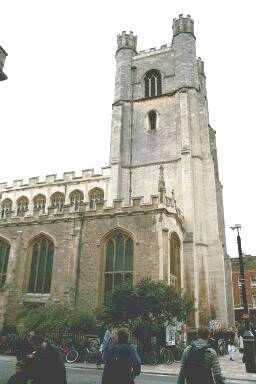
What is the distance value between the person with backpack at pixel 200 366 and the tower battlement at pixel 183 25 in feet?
114

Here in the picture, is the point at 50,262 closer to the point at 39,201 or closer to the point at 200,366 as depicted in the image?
the point at 39,201

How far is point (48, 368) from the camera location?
473 cm

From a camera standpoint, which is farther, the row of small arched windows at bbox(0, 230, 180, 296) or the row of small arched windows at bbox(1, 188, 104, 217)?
the row of small arched windows at bbox(1, 188, 104, 217)

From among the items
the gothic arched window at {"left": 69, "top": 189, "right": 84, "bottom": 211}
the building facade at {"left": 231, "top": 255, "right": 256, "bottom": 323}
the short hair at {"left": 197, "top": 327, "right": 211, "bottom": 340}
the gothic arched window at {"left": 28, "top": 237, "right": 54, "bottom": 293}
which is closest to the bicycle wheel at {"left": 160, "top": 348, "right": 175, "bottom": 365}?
the gothic arched window at {"left": 28, "top": 237, "right": 54, "bottom": 293}

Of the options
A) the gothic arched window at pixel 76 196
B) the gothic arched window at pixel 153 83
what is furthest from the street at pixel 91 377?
the gothic arched window at pixel 153 83

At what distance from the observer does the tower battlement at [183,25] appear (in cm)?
3503

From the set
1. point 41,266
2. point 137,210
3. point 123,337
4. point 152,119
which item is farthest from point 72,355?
point 152,119

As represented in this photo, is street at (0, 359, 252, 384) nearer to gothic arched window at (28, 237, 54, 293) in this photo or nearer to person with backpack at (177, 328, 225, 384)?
person with backpack at (177, 328, 225, 384)

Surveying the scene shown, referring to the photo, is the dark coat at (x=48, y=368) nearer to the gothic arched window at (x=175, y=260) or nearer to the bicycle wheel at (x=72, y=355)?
the bicycle wheel at (x=72, y=355)

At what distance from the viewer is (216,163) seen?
3362 centimetres

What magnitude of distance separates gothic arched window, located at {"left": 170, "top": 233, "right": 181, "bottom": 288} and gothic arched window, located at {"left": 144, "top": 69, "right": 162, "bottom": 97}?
16636mm

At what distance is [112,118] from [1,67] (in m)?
24.2

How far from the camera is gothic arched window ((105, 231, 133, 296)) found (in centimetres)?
1964

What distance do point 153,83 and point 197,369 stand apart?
3261 centimetres
